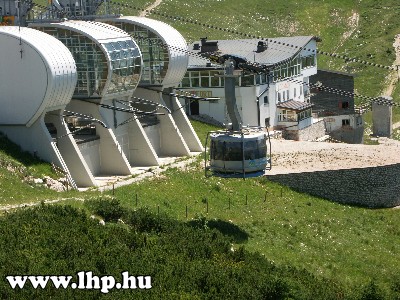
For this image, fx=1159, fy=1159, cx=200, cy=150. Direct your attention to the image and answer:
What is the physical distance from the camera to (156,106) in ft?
240

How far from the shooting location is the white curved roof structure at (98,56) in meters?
65.2

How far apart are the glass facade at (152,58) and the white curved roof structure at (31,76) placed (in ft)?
38.7

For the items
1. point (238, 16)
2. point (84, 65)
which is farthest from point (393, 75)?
point (84, 65)

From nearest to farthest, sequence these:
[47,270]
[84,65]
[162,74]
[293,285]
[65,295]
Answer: [65,295]
[47,270]
[293,285]
[84,65]
[162,74]

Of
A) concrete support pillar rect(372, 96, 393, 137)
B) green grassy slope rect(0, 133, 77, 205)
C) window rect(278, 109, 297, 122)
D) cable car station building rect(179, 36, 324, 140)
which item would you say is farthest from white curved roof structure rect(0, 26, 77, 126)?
concrete support pillar rect(372, 96, 393, 137)

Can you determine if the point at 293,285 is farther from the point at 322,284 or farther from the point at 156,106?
the point at 156,106

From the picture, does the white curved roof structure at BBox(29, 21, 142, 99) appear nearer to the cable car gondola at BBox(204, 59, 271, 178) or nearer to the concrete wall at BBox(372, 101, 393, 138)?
the cable car gondola at BBox(204, 59, 271, 178)

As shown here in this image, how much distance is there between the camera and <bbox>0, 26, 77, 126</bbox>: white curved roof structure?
59500mm

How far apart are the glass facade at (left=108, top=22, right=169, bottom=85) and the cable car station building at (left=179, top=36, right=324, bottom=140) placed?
737 centimetres

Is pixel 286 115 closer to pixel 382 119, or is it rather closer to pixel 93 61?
pixel 382 119

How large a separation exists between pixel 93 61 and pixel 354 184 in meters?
17.2

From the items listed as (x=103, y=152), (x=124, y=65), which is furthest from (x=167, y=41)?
(x=103, y=152)

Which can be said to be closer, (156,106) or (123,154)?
(123,154)

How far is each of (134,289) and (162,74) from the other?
36.3 metres
